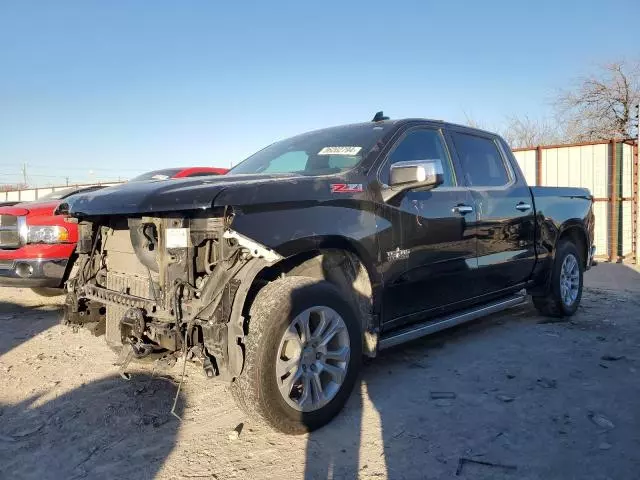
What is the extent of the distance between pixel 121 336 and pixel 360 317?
155cm

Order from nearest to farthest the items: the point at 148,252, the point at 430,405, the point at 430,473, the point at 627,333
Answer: the point at 430,473 → the point at 148,252 → the point at 430,405 → the point at 627,333

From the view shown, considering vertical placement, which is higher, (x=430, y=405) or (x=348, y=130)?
(x=348, y=130)

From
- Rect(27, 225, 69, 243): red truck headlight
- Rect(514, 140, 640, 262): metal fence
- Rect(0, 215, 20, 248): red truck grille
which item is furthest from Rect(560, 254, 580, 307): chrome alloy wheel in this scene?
Rect(514, 140, 640, 262): metal fence

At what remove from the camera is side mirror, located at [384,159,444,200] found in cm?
342

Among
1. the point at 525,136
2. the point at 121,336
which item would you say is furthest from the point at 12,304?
the point at 525,136

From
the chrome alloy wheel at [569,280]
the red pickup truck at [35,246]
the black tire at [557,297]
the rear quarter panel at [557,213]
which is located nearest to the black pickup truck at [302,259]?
the rear quarter panel at [557,213]

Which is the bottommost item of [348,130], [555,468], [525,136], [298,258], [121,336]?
[555,468]

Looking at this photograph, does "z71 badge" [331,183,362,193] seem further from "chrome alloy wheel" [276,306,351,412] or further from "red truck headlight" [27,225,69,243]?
"red truck headlight" [27,225,69,243]

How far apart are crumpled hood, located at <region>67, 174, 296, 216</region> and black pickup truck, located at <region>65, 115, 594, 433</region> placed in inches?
0.4

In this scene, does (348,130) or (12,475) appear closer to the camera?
(12,475)

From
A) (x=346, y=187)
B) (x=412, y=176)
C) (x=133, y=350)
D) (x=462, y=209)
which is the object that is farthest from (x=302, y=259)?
(x=462, y=209)

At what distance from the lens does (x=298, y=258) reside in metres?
3.30

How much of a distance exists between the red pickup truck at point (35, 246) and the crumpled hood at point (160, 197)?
2.02 metres

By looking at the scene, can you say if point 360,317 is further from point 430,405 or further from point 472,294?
point 472,294
